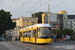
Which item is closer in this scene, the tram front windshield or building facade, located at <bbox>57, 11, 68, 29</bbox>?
the tram front windshield

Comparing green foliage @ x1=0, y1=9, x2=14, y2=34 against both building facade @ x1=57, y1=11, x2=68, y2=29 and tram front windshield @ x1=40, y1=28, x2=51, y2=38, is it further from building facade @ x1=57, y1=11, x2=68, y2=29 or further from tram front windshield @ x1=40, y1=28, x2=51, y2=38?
tram front windshield @ x1=40, y1=28, x2=51, y2=38

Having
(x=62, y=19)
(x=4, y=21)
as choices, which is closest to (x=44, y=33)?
(x=4, y=21)

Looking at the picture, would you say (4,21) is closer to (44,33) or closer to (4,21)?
(4,21)

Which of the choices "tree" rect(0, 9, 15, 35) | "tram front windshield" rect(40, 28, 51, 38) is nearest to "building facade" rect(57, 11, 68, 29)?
"tree" rect(0, 9, 15, 35)

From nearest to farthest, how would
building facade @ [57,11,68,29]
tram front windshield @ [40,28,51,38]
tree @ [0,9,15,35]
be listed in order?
tram front windshield @ [40,28,51,38]
tree @ [0,9,15,35]
building facade @ [57,11,68,29]

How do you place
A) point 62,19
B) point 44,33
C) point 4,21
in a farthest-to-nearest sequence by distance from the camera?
point 62,19 < point 4,21 < point 44,33

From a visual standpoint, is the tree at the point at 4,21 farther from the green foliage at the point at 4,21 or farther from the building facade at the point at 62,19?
the building facade at the point at 62,19

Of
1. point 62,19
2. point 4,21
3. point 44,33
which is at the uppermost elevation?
point 62,19

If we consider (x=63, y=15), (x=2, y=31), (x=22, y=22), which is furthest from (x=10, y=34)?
(x=2, y=31)

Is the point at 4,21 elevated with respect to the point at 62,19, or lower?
lower

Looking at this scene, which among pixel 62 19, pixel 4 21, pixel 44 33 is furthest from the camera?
pixel 62 19

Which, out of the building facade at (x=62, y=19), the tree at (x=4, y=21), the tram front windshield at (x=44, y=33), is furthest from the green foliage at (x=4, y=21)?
the tram front windshield at (x=44, y=33)

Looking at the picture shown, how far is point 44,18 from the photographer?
9506 centimetres

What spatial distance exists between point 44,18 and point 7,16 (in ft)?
82.8
